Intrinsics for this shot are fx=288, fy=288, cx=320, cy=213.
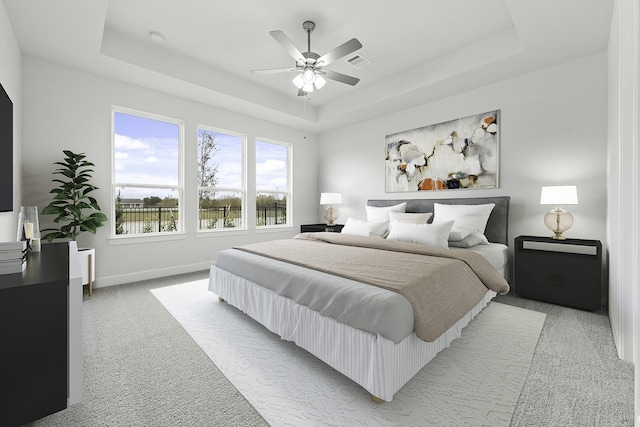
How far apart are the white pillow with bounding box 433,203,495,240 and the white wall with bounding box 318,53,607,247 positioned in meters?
0.38

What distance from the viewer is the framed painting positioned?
377cm

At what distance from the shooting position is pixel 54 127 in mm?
3312

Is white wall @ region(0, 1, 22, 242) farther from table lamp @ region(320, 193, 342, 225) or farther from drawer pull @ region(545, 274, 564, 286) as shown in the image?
drawer pull @ region(545, 274, 564, 286)

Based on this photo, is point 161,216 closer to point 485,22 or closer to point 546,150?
point 485,22

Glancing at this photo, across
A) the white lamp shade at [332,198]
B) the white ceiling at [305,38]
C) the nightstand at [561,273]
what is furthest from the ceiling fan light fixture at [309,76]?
the nightstand at [561,273]

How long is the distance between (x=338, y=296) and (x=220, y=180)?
145 inches

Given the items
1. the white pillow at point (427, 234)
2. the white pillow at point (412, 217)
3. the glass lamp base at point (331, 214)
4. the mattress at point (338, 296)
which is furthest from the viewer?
the glass lamp base at point (331, 214)

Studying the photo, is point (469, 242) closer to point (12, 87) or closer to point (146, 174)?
point (146, 174)

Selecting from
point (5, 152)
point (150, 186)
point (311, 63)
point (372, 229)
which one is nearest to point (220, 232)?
point (150, 186)

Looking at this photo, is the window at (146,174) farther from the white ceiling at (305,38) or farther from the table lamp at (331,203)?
the table lamp at (331,203)

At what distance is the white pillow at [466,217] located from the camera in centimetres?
327

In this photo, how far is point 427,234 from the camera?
10.2ft

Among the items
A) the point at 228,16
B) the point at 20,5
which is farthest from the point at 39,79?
the point at 228,16

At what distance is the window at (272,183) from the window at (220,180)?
1.15 ft
